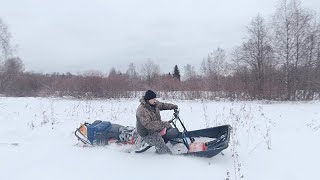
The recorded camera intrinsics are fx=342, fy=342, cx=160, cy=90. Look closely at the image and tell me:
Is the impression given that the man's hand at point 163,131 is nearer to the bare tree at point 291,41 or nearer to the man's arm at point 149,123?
the man's arm at point 149,123

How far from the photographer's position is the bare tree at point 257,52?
25438 mm

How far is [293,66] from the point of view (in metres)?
23.3

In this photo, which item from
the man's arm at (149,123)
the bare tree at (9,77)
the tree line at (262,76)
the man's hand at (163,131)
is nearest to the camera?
the man's arm at (149,123)

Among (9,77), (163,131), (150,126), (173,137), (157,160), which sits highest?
(9,77)

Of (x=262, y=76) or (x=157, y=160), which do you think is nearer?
(x=157, y=160)

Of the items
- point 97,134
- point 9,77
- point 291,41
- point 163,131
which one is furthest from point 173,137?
point 9,77

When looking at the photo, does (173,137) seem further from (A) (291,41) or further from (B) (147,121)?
(A) (291,41)

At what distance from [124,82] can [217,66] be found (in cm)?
2653

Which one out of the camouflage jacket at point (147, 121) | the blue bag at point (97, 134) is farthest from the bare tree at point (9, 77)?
the camouflage jacket at point (147, 121)

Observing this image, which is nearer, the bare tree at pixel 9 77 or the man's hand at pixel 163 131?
the man's hand at pixel 163 131

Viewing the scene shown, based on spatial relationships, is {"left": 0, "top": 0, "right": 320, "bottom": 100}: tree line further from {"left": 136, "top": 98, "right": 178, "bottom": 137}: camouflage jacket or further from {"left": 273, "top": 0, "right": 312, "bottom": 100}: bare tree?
{"left": 136, "top": 98, "right": 178, "bottom": 137}: camouflage jacket

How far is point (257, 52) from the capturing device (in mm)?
26844

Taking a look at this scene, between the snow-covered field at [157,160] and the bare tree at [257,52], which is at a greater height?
the bare tree at [257,52]

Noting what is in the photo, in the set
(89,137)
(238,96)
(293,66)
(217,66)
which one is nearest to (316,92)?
(293,66)
